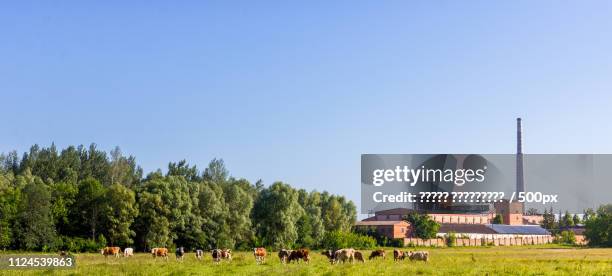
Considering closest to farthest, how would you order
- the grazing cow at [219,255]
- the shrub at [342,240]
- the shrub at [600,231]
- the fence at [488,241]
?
the grazing cow at [219,255], the shrub at [342,240], the fence at [488,241], the shrub at [600,231]

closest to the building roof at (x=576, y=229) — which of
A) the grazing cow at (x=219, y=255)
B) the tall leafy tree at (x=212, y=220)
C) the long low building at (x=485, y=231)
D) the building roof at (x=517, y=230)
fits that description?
the building roof at (x=517, y=230)

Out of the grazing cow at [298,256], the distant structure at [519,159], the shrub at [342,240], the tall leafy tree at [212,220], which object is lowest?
the shrub at [342,240]

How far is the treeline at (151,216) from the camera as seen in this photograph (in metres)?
75.8

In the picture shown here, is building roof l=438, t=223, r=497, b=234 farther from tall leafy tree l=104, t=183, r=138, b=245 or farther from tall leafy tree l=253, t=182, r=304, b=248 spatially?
tall leafy tree l=104, t=183, r=138, b=245

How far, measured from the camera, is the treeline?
75.8 meters

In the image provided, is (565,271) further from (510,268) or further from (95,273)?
(95,273)

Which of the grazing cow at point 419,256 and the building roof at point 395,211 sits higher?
the building roof at point 395,211

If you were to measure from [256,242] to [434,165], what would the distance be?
80147 millimetres

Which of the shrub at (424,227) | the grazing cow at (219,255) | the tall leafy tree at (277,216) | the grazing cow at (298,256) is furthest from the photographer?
the shrub at (424,227)

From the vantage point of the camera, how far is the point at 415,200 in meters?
166

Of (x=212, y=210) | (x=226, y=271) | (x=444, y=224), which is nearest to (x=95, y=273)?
(x=226, y=271)

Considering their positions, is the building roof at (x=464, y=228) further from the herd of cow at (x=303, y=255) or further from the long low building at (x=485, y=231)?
the herd of cow at (x=303, y=255)

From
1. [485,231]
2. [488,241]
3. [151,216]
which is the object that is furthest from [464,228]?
[151,216]

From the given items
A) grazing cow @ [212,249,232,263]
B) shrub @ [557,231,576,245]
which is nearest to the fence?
shrub @ [557,231,576,245]
